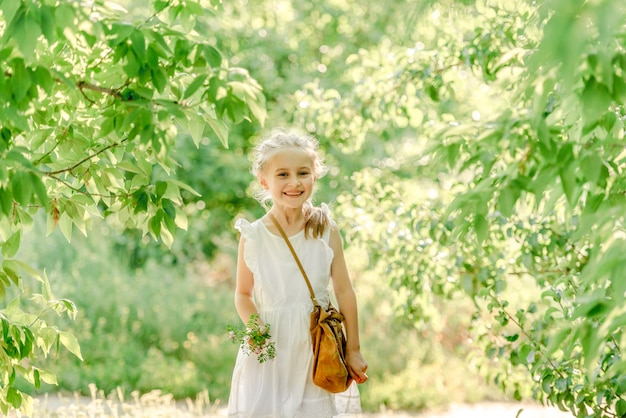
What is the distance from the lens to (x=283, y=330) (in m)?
2.99

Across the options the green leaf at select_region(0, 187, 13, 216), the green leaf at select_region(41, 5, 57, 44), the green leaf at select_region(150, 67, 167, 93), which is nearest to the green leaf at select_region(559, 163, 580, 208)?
the green leaf at select_region(150, 67, 167, 93)

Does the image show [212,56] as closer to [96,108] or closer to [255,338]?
[96,108]

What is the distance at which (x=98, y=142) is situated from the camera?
8.04ft

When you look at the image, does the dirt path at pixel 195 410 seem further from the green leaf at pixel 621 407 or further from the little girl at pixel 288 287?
the green leaf at pixel 621 407

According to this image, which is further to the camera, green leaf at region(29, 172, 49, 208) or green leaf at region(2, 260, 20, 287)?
green leaf at region(2, 260, 20, 287)

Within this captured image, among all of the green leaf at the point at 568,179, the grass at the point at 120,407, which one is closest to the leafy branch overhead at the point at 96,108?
the green leaf at the point at 568,179

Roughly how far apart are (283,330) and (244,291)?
8.0 inches

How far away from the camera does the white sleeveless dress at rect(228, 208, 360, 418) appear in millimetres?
2947

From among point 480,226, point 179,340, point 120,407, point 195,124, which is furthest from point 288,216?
point 179,340

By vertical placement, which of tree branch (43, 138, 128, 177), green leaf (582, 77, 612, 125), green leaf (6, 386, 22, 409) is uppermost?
tree branch (43, 138, 128, 177)

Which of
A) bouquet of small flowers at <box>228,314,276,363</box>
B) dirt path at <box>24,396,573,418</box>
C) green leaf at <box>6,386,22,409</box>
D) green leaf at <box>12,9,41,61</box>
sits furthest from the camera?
dirt path at <box>24,396,573,418</box>

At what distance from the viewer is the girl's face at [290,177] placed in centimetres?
301

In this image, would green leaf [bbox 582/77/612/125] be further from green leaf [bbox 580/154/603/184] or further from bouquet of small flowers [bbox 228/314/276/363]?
bouquet of small flowers [bbox 228/314/276/363]

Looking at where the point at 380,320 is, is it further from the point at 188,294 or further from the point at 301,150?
the point at 301,150
